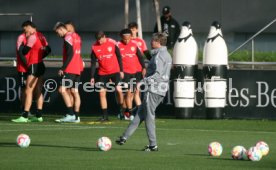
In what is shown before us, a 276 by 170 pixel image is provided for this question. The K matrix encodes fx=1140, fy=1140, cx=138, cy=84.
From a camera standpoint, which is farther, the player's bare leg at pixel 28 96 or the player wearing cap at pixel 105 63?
the player wearing cap at pixel 105 63

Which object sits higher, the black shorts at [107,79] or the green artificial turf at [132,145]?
the black shorts at [107,79]

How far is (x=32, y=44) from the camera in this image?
26.7 metres

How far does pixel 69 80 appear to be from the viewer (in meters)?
26.4

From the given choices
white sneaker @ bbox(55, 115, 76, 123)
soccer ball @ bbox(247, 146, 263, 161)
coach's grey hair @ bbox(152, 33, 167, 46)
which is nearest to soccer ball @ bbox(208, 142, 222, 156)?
soccer ball @ bbox(247, 146, 263, 161)

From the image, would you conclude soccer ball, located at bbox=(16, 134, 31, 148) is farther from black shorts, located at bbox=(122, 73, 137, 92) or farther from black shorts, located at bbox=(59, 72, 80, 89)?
black shorts, located at bbox=(122, 73, 137, 92)

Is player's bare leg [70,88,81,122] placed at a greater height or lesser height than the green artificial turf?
greater

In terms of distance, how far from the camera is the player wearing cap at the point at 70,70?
26219 millimetres

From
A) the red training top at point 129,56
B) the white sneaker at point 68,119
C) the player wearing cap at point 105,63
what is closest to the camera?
the white sneaker at point 68,119

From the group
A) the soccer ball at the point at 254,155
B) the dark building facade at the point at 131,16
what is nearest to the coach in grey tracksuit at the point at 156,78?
the soccer ball at the point at 254,155

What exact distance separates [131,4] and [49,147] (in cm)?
2410

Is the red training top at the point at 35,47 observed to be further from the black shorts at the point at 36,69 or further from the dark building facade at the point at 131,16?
Result: the dark building facade at the point at 131,16

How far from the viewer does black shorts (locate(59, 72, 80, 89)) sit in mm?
26312

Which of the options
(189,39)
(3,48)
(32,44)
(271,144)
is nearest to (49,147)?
(271,144)

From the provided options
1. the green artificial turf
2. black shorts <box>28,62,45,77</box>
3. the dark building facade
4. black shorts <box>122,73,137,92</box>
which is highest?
the dark building facade
